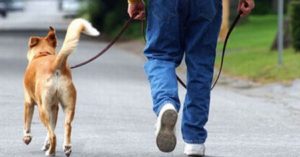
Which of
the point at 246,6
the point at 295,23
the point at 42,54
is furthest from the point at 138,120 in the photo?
the point at 295,23

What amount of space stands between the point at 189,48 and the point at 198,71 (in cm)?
20

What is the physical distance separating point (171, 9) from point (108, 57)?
20743 millimetres

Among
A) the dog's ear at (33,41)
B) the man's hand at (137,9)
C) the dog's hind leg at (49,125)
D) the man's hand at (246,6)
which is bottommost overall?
the dog's hind leg at (49,125)

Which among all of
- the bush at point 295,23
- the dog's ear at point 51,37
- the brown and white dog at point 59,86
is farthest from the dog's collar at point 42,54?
the bush at point 295,23

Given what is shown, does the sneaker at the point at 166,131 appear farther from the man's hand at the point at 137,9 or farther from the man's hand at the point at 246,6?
the man's hand at the point at 246,6

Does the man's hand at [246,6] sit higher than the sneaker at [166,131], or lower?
higher

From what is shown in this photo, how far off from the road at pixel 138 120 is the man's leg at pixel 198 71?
1.04 ft

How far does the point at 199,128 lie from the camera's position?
26.5ft

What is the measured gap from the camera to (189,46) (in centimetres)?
811

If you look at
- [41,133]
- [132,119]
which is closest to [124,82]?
[132,119]

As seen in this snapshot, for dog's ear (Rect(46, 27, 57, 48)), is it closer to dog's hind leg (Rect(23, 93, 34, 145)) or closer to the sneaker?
dog's hind leg (Rect(23, 93, 34, 145))

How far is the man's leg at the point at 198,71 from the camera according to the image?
8.05 metres

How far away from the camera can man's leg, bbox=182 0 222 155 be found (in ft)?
26.4

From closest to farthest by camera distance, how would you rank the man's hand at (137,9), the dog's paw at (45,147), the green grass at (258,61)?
1. the man's hand at (137,9)
2. the dog's paw at (45,147)
3. the green grass at (258,61)
